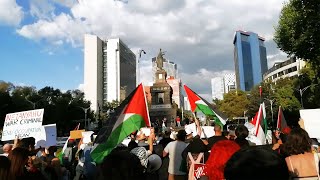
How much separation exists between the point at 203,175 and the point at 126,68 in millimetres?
170962

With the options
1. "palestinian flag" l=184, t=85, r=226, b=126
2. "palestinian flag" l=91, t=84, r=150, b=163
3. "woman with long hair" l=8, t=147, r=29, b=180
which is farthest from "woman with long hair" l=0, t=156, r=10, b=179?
"palestinian flag" l=184, t=85, r=226, b=126

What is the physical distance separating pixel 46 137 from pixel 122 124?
11.5ft

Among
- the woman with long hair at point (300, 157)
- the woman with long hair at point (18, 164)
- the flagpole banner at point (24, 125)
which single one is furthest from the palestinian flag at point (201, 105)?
the woman with long hair at point (18, 164)

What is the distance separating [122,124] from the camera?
686 centimetres

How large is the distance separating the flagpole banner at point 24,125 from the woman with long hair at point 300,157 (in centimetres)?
717

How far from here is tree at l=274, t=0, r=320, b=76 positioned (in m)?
24.5

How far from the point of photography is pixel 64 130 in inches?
3184

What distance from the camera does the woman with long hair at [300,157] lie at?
357cm

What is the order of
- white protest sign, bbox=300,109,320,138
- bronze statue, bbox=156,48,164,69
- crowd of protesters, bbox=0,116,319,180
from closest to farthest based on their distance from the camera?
crowd of protesters, bbox=0,116,319,180 → white protest sign, bbox=300,109,320,138 → bronze statue, bbox=156,48,164,69

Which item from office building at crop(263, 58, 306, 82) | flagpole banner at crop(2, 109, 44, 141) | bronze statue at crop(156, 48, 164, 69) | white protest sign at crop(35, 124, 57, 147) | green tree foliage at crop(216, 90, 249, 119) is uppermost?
office building at crop(263, 58, 306, 82)

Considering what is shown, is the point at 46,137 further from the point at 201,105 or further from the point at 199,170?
the point at 199,170

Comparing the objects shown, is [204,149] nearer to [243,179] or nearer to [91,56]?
[243,179]

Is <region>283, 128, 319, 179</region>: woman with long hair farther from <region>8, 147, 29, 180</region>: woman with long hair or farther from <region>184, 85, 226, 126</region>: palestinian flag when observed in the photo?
<region>184, 85, 226, 126</region>: palestinian flag

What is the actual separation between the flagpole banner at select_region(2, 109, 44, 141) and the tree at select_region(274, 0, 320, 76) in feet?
65.4
